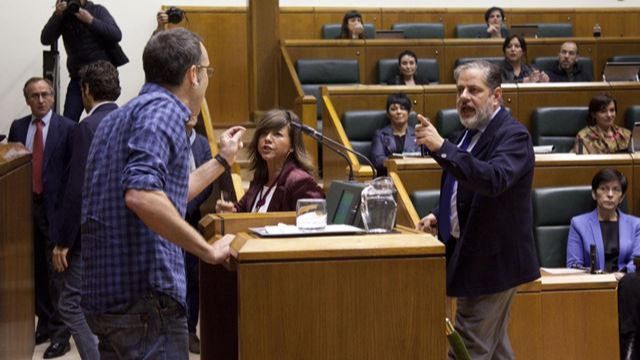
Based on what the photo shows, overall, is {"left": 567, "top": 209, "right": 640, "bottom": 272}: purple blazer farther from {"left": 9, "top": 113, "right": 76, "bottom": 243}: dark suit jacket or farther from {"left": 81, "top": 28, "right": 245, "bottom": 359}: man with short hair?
{"left": 81, "top": 28, "right": 245, "bottom": 359}: man with short hair

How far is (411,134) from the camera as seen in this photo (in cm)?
641

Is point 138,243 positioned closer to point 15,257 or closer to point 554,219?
point 15,257

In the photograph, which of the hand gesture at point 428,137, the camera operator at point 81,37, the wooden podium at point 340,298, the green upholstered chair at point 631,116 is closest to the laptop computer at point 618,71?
the green upholstered chair at point 631,116

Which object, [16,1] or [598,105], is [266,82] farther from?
[16,1]

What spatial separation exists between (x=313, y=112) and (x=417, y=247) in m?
4.36

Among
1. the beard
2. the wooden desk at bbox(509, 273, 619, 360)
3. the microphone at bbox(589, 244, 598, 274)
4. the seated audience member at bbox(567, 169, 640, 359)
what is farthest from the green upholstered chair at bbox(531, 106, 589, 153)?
the beard

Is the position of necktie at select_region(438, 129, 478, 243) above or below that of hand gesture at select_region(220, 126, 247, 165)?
below

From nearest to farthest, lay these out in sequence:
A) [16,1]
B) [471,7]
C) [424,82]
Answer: [424,82] < [16,1] < [471,7]

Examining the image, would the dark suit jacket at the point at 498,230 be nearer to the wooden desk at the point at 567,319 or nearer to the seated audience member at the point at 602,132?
the wooden desk at the point at 567,319

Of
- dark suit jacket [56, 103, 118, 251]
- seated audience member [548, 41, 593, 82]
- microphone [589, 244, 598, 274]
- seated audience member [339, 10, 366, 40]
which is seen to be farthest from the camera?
seated audience member [339, 10, 366, 40]

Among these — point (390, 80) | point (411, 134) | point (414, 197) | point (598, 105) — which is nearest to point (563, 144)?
point (598, 105)

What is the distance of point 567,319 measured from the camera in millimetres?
4086

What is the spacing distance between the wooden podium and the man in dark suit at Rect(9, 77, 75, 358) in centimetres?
310

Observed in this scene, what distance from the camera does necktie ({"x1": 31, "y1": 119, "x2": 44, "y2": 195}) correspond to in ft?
17.3
